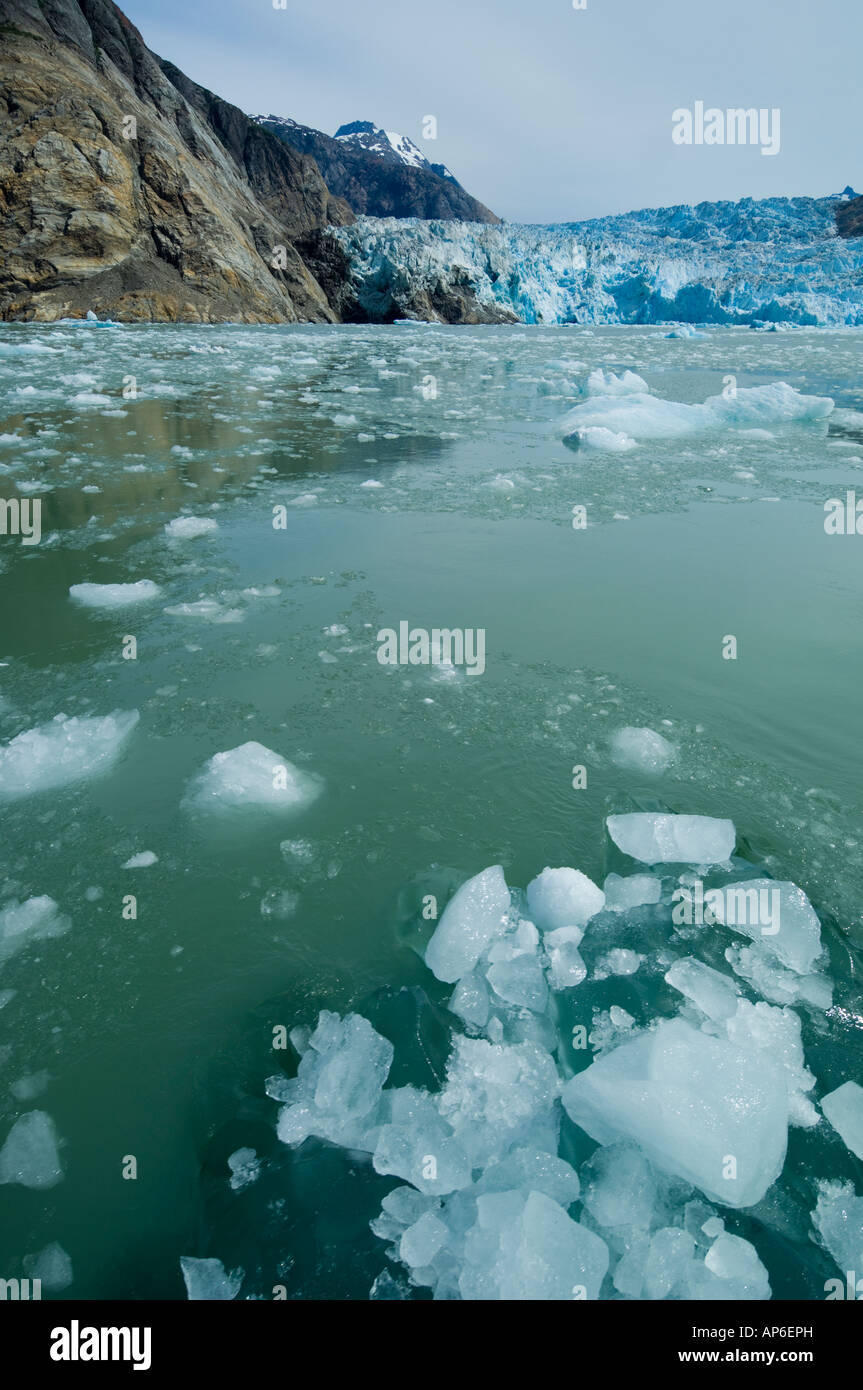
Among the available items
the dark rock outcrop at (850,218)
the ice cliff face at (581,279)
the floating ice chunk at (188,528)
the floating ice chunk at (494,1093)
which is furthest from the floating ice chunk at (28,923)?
the dark rock outcrop at (850,218)

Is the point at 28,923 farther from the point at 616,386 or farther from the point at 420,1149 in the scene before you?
the point at 616,386

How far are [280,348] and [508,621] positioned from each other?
2116 centimetres

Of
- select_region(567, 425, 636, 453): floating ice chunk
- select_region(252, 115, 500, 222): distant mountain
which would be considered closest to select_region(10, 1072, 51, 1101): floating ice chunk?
select_region(567, 425, 636, 453): floating ice chunk

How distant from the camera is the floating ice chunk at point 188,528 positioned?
471cm

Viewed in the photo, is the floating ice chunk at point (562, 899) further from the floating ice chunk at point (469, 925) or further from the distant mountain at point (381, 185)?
the distant mountain at point (381, 185)

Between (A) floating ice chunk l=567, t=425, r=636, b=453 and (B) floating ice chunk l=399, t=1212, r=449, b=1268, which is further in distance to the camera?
(A) floating ice chunk l=567, t=425, r=636, b=453

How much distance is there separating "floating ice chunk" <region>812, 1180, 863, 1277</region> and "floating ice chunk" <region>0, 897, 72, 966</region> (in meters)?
1.92

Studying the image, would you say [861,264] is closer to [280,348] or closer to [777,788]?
Answer: [280,348]

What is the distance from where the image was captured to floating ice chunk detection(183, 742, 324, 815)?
7.52 feet

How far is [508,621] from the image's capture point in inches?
141

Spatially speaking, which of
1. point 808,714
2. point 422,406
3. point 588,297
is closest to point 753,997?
point 808,714

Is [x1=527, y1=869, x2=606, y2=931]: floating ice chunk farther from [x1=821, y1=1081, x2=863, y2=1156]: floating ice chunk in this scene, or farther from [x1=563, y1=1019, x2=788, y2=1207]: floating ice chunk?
[x1=821, y1=1081, x2=863, y2=1156]: floating ice chunk

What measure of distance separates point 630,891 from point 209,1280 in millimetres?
1350

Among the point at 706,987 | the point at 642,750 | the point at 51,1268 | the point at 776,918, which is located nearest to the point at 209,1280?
the point at 51,1268
